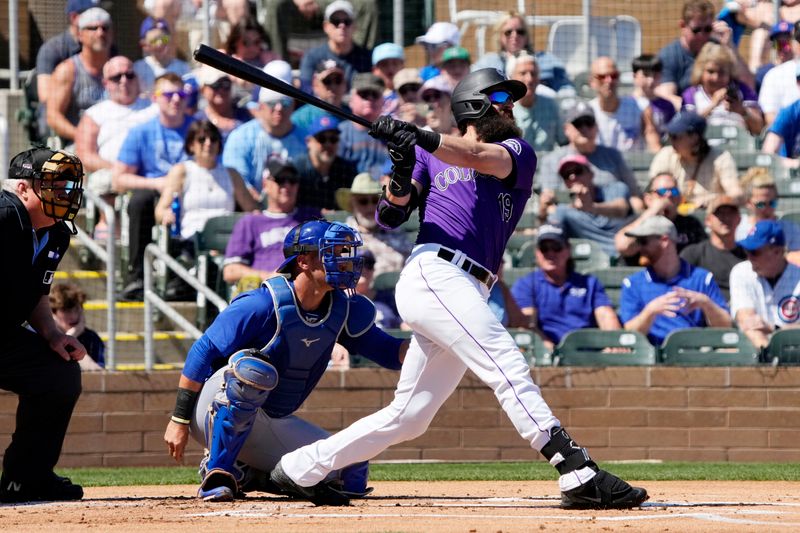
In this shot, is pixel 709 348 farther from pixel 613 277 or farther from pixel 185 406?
pixel 185 406

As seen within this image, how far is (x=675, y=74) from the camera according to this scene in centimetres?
1212

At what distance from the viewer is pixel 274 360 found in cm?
580

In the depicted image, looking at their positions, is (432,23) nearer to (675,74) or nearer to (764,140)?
(675,74)

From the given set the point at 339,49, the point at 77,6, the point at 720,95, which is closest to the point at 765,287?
the point at 720,95

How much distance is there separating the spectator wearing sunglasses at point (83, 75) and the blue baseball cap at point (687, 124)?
459 centimetres

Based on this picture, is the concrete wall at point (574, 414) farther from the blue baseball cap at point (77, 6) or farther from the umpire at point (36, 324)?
the blue baseball cap at point (77, 6)

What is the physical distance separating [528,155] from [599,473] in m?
1.30

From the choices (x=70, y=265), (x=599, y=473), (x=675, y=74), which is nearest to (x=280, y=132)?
(x=70, y=265)

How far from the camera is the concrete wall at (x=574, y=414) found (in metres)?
8.76

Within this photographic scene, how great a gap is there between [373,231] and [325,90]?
1882 mm

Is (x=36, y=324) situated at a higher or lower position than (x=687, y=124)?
lower

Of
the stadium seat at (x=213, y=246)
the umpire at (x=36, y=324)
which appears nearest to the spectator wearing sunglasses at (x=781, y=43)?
the stadium seat at (x=213, y=246)

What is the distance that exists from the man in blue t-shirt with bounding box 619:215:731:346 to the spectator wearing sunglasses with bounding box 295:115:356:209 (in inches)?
90.1

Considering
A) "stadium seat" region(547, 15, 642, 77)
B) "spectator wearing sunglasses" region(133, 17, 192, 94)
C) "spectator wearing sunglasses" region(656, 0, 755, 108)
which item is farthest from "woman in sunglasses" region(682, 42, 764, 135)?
"spectator wearing sunglasses" region(133, 17, 192, 94)
